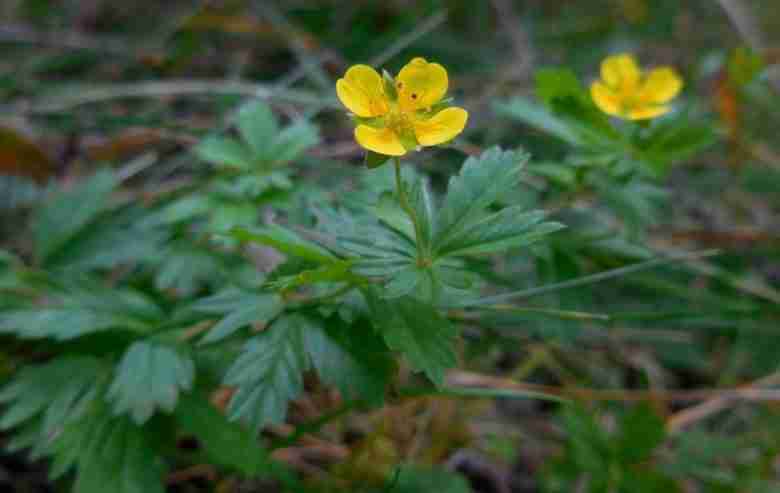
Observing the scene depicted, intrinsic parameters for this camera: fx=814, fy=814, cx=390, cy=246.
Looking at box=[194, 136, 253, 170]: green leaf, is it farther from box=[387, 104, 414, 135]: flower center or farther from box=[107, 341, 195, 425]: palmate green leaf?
box=[387, 104, 414, 135]: flower center

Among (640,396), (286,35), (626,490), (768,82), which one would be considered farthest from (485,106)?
(626,490)

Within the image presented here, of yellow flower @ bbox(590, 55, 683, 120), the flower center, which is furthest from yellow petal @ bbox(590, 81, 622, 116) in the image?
the flower center

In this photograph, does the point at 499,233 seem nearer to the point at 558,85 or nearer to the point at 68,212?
the point at 558,85

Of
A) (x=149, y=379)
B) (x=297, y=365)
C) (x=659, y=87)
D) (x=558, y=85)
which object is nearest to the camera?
(x=297, y=365)

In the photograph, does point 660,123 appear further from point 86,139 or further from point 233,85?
point 86,139

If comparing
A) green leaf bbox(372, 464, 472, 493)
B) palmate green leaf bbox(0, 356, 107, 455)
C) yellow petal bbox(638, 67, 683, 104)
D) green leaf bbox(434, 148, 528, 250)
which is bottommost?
green leaf bbox(372, 464, 472, 493)

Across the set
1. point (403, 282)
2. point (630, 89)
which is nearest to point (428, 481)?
point (403, 282)
